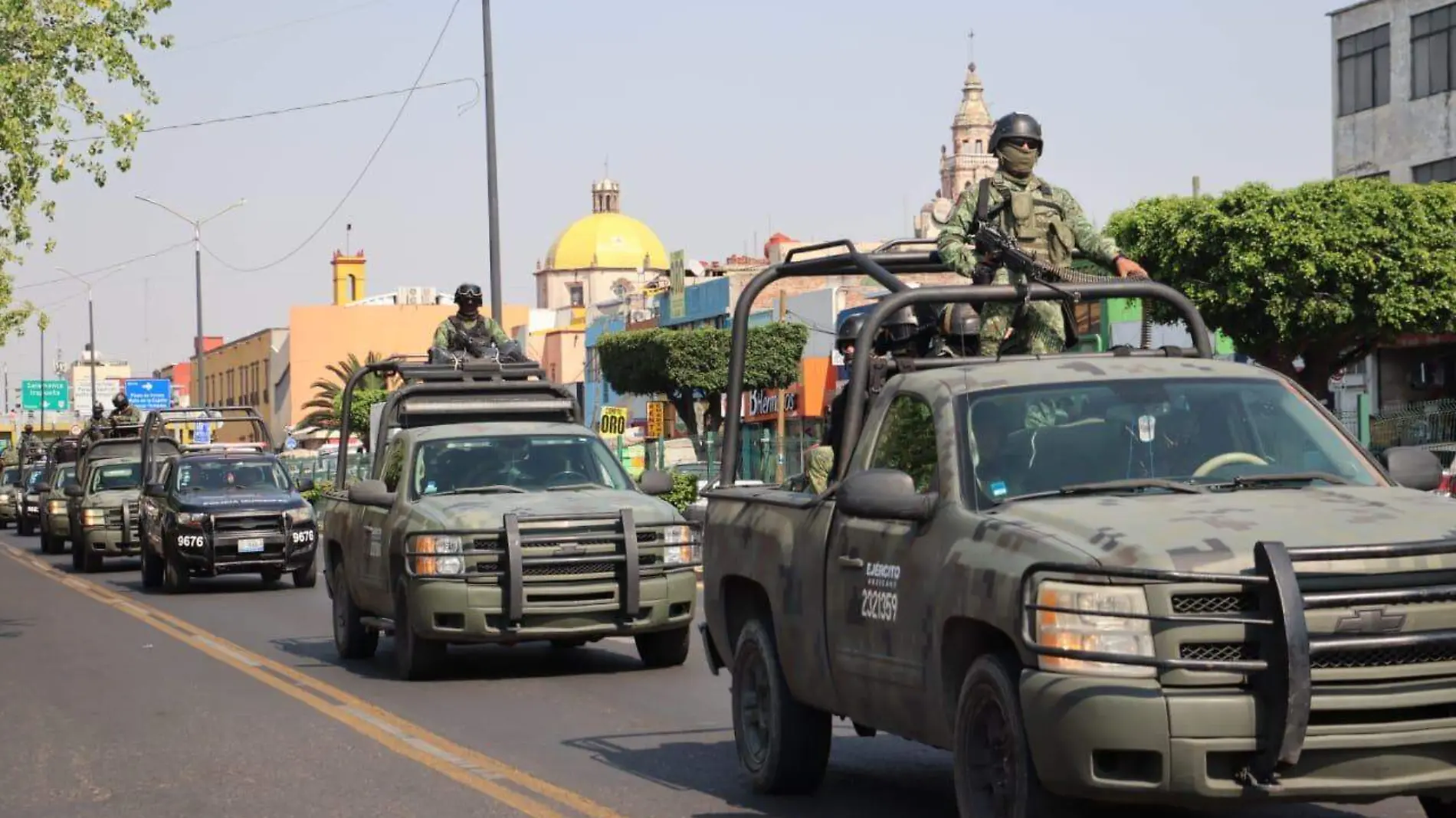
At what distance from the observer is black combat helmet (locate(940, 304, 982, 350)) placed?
9547mm


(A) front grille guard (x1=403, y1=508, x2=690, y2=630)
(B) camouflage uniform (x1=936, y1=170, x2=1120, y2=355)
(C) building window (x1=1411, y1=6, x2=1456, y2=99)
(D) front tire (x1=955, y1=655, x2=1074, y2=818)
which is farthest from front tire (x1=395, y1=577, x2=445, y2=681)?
(C) building window (x1=1411, y1=6, x2=1456, y2=99)

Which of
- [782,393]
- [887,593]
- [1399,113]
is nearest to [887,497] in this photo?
[887,593]

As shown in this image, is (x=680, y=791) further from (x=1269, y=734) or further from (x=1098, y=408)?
(x=1269, y=734)

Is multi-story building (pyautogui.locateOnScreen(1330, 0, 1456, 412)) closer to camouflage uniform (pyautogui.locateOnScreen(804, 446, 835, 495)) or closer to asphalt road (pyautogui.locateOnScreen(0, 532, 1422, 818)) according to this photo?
asphalt road (pyautogui.locateOnScreen(0, 532, 1422, 818))

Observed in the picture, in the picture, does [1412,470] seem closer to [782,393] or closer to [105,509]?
[105,509]

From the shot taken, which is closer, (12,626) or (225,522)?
(12,626)

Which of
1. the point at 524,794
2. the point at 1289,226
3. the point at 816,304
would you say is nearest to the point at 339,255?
the point at 816,304

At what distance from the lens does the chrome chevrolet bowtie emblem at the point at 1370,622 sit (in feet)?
20.8

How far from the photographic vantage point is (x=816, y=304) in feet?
240

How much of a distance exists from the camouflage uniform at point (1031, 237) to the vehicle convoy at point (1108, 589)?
108cm

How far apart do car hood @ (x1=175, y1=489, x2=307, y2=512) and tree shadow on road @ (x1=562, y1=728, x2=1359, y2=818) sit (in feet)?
49.7

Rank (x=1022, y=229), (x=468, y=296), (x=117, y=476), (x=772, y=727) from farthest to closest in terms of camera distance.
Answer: (x=117, y=476), (x=468, y=296), (x=1022, y=229), (x=772, y=727)

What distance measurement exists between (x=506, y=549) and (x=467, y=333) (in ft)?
21.0

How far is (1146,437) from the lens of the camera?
773cm
